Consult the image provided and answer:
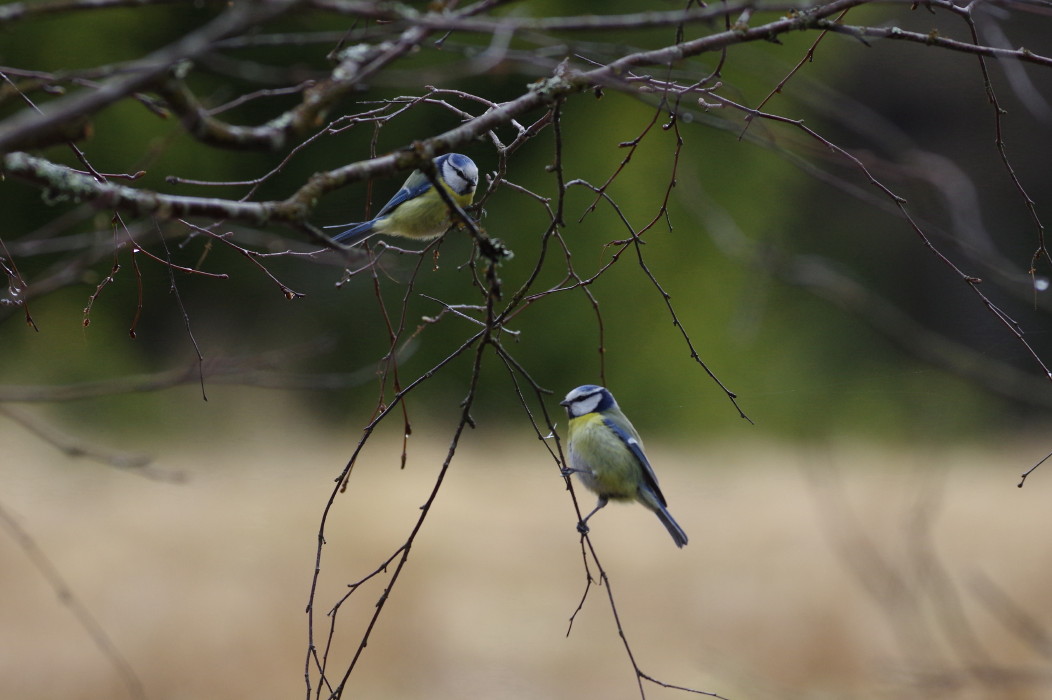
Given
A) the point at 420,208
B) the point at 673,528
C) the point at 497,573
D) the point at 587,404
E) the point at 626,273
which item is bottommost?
the point at 673,528

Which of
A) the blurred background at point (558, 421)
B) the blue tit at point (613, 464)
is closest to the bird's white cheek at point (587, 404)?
the blue tit at point (613, 464)

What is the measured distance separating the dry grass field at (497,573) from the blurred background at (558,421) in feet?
0.05

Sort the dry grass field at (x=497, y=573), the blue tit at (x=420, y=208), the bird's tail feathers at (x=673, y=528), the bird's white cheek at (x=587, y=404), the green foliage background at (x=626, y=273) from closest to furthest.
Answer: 1. the bird's tail feathers at (x=673, y=528)
2. the blue tit at (x=420, y=208)
3. the bird's white cheek at (x=587, y=404)
4. the dry grass field at (x=497, y=573)
5. the green foliage background at (x=626, y=273)

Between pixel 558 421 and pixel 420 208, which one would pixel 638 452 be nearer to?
pixel 420 208

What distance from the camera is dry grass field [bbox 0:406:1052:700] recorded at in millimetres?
3438

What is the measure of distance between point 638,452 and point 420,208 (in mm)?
494

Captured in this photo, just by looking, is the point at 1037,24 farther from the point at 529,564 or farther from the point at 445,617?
the point at 445,617

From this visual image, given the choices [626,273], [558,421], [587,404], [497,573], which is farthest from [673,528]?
[626,273]

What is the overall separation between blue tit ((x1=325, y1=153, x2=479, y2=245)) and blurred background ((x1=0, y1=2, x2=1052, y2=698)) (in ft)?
3.36

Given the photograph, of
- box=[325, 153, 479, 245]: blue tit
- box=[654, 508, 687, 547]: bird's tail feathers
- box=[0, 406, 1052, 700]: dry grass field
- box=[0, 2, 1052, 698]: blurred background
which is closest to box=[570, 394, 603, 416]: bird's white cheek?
box=[654, 508, 687, 547]: bird's tail feathers

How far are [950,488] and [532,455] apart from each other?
2028 millimetres

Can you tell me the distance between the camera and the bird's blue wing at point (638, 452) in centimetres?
151

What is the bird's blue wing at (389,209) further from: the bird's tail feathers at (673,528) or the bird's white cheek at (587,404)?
the bird's tail feathers at (673,528)

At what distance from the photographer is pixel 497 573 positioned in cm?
414
